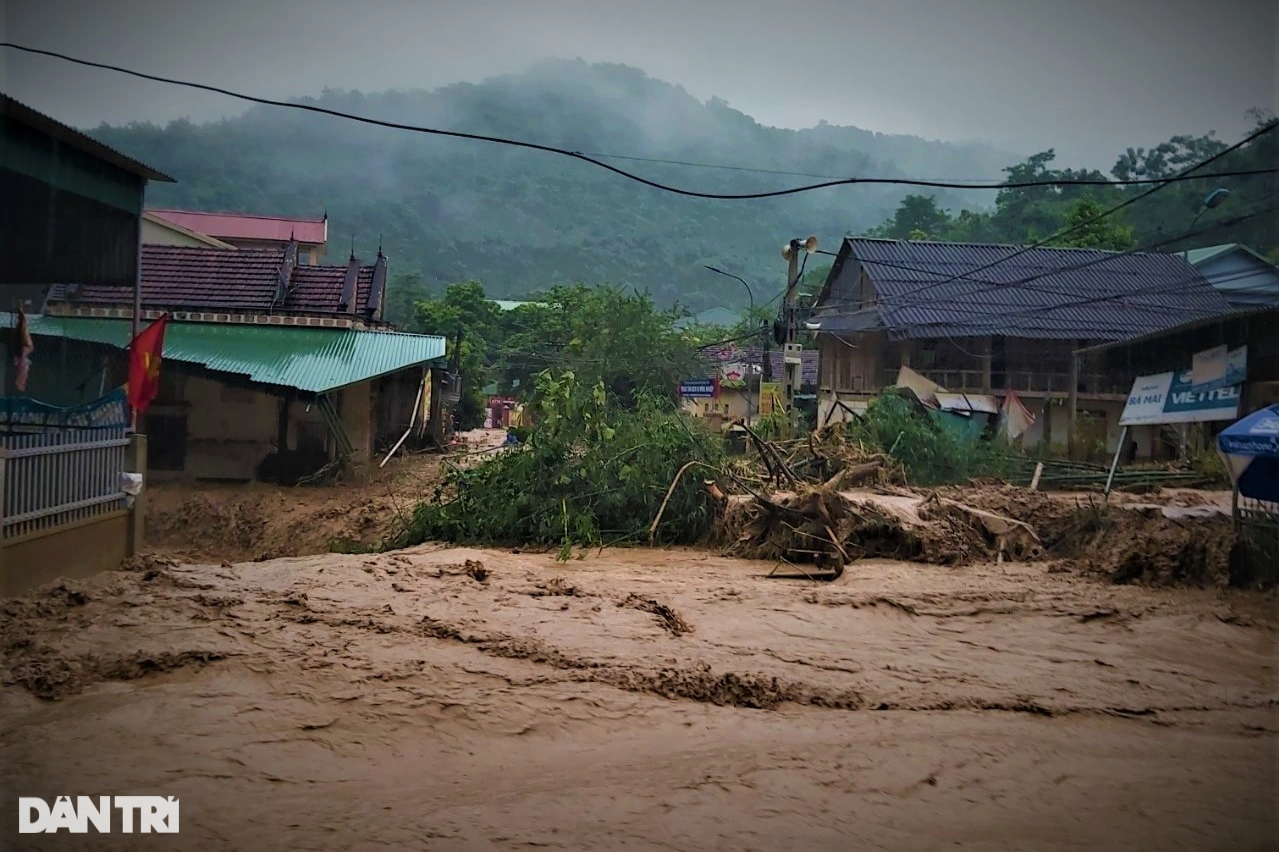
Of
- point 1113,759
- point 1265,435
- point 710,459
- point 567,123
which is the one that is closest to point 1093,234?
point 567,123

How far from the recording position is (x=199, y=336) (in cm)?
1655

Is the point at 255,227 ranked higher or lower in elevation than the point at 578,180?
lower

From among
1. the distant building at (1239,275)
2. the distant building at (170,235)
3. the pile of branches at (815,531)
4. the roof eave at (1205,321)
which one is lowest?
the pile of branches at (815,531)

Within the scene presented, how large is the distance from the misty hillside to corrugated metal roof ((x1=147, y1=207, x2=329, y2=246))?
2.74ft

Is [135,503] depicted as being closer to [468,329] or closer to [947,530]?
[947,530]

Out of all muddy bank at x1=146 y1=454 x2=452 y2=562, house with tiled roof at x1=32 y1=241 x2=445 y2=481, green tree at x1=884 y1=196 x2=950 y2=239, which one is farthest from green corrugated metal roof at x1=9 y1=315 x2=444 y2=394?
green tree at x1=884 y1=196 x2=950 y2=239

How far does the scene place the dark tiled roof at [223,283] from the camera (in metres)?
16.7

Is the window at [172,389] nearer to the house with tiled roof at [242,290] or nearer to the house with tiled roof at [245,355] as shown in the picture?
the house with tiled roof at [245,355]

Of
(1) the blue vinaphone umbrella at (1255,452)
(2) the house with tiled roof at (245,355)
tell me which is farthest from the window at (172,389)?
(1) the blue vinaphone umbrella at (1255,452)

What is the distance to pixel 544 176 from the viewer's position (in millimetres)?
43625

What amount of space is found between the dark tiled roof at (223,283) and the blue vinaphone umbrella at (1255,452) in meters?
15.2

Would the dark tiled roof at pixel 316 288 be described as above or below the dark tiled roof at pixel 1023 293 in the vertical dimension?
below

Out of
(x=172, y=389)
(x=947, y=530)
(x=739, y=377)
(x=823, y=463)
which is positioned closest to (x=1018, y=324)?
(x=739, y=377)

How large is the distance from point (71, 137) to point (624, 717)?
23.0ft
